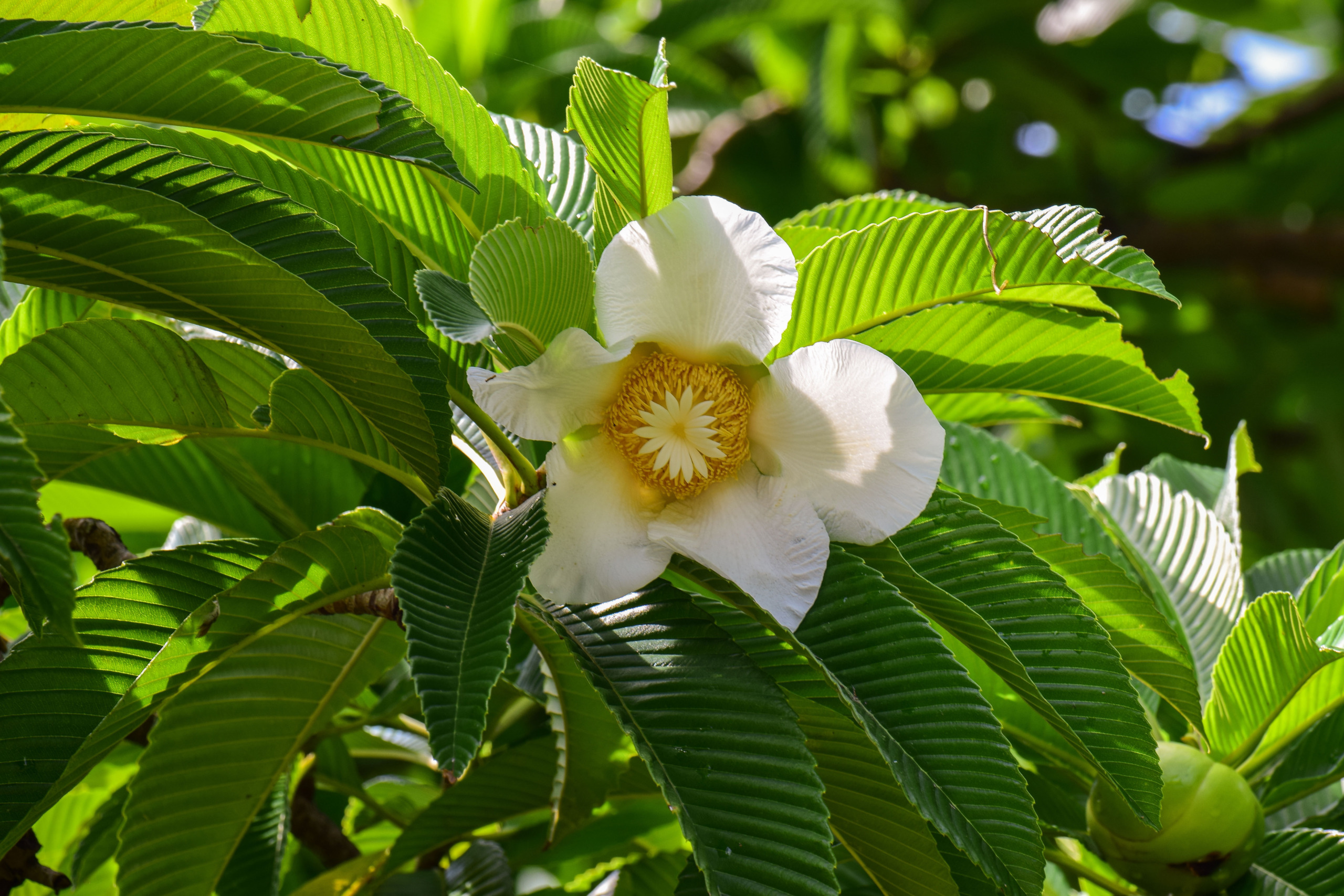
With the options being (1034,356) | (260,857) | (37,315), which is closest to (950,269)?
(1034,356)

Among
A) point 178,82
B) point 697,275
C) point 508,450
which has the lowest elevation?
point 508,450

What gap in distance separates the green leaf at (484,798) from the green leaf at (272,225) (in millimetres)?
479

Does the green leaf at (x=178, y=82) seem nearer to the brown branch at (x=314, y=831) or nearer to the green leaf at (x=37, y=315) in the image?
the green leaf at (x=37, y=315)

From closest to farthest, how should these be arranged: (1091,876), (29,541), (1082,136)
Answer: (29,541), (1091,876), (1082,136)

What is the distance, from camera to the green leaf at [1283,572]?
1638 millimetres

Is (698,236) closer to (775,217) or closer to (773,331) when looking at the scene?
(773,331)

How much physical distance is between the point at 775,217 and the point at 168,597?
246 centimetres

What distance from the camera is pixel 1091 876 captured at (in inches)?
48.1

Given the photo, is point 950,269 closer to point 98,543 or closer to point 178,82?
point 178,82

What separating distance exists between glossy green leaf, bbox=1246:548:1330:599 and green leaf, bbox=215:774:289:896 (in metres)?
1.41

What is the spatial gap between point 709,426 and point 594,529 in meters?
0.13

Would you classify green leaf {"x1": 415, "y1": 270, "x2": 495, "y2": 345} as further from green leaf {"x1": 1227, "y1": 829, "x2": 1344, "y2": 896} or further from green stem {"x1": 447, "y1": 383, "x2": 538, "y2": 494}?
green leaf {"x1": 1227, "y1": 829, "x2": 1344, "y2": 896}

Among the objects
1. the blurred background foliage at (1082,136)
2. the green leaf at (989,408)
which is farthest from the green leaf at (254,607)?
the blurred background foliage at (1082,136)

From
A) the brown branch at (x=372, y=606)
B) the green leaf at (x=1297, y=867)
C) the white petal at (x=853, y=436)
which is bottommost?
the green leaf at (x=1297, y=867)
